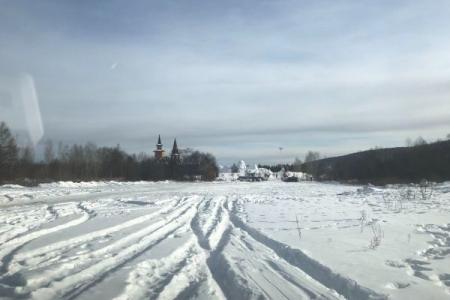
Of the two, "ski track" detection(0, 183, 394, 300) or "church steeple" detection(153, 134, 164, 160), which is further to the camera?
"church steeple" detection(153, 134, 164, 160)

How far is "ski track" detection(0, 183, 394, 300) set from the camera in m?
5.88

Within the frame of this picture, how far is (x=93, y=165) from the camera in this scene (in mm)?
99250

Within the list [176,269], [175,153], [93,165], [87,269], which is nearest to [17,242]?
[87,269]

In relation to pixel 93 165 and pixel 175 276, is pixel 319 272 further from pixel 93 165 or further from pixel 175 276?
pixel 93 165

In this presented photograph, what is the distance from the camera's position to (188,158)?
126062 mm

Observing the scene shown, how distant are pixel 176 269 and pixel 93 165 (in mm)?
96387

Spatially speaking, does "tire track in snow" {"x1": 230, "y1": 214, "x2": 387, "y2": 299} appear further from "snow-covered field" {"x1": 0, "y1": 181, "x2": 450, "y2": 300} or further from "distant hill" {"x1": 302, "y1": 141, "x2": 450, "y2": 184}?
"distant hill" {"x1": 302, "y1": 141, "x2": 450, "y2": 184}

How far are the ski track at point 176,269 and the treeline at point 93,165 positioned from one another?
55229mm

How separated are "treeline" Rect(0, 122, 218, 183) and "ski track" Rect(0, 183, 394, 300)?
181ft

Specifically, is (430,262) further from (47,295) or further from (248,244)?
(47,295)

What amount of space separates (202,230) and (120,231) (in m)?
2.14

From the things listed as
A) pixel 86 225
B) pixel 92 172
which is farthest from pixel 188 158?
pixel 86 225

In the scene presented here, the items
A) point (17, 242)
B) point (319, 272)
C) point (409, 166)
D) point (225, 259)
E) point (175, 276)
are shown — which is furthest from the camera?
point (409, 166)

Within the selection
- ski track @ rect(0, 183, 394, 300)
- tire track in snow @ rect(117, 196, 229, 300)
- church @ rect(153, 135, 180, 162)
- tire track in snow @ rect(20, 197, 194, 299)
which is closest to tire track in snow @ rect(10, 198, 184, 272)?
ski track @ rect(0, 183, 394, 300)
